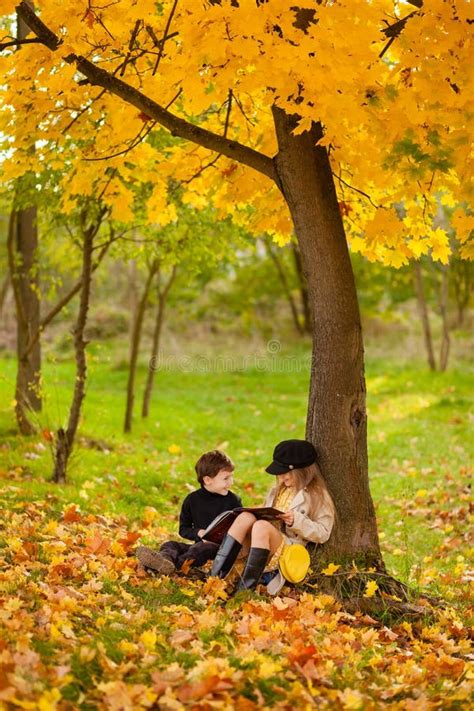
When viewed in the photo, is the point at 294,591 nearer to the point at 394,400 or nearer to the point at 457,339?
the point at 394,400

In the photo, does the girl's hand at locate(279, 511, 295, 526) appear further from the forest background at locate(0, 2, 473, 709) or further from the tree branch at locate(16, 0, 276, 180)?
the tree branch at locate(16, 0, 276, 180)

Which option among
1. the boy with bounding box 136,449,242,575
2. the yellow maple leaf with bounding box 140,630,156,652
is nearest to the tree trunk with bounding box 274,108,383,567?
the boy with bounding box 136,449,242,575

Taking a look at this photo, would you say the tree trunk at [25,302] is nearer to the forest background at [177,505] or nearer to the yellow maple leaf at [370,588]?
the forest background at [177,505]

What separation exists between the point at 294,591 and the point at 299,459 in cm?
79

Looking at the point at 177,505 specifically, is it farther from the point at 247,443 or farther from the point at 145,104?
the point at 145,104

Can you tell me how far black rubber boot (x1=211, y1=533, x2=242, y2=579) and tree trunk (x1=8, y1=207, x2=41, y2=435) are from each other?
5.22m

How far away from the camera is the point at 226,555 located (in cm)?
509

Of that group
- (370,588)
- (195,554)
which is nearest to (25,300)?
(195,554)

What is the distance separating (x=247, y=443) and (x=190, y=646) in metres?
8.61

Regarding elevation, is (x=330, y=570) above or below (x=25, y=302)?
below

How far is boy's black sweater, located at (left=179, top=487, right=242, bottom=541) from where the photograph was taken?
5.63 metres

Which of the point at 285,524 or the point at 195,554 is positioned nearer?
the point at 285,524

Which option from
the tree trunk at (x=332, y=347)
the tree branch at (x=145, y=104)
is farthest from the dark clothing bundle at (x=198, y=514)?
the tree branch at (x=145, y=104)

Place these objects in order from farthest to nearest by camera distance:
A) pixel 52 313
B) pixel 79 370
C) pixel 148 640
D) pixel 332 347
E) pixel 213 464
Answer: pixel 52 313
pixel 79 370
pixel 213 464
pixel 332 347
pixel 148 640
